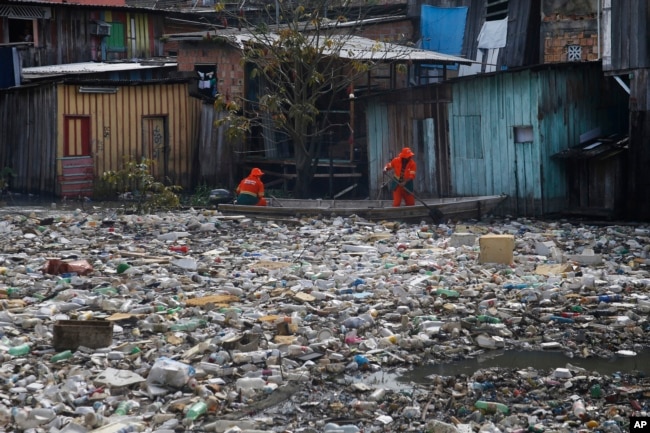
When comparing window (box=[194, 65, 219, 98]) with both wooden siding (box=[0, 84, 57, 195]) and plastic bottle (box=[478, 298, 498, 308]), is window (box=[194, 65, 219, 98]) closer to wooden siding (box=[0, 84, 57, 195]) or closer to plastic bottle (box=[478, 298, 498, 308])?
wooden siding (box=[0, 84, 57, 195])

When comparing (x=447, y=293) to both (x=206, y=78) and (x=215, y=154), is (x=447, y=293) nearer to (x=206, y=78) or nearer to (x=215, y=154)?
(x=215, y=154)

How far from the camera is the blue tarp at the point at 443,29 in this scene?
24766 millimetres

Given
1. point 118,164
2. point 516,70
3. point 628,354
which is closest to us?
point 628,354

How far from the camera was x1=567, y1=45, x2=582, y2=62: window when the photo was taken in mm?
21812

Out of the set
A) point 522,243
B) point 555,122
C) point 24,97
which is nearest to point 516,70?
point 555,122

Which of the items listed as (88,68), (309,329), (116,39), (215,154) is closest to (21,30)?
(116,39)

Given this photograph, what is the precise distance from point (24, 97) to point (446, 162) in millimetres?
9550

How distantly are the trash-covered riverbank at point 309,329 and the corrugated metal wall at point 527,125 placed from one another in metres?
2.80

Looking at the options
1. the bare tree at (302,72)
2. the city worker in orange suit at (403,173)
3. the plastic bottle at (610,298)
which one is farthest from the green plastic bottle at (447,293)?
the bare tree at (302,72)

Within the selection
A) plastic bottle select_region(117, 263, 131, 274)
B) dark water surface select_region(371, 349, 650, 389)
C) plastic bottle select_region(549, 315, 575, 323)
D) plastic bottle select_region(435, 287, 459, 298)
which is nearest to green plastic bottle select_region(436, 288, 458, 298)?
plastic bottle select_region(435, 287, 459, 298)

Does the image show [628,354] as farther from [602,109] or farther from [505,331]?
[602,109]

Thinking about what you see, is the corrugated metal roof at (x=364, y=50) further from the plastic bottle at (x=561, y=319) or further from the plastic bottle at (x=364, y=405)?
the plastic bottle at (x=364, y=405)

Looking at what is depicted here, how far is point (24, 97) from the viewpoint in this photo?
2255 cm

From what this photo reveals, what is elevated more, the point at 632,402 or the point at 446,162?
the point at 446,162
